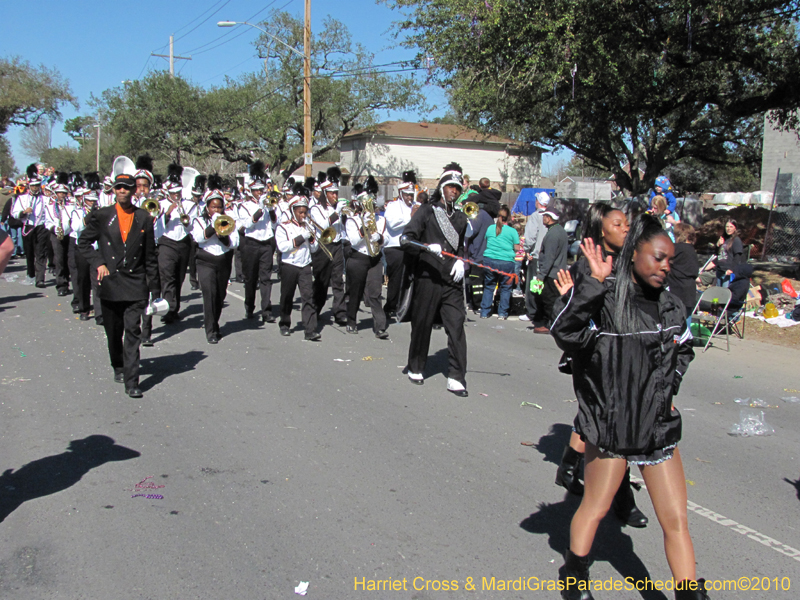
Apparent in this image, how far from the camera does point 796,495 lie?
4.55m

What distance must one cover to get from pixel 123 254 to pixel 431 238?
2.99 m

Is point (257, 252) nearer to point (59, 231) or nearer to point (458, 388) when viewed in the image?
point (59, 231)

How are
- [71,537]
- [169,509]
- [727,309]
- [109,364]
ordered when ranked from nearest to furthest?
[71,537], [169,509], [109,364], [727,309]

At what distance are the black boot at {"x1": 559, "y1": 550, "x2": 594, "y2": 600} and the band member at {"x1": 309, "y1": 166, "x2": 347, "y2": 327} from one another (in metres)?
6.62

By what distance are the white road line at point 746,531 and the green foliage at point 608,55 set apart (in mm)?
9506

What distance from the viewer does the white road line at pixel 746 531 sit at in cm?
379

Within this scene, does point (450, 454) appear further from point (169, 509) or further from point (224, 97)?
point (224, 97)

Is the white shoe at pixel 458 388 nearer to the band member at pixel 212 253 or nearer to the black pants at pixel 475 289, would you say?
the band member at pixel 212 253

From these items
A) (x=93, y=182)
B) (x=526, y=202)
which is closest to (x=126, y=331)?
(x=93, y=182)

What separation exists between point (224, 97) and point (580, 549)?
38155 mm

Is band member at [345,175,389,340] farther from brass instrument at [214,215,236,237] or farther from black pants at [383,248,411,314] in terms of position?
brass instrument at [214,215,236,237]

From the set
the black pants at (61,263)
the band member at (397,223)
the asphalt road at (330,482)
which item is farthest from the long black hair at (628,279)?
the black pants at (61,263)

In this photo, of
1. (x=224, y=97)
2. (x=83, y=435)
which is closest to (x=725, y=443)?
(x=83, y=435)

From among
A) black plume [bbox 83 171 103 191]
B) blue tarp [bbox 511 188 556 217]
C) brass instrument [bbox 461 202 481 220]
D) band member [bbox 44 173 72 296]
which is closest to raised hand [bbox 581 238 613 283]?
brass instrument [bbox 461 202 481 220]
